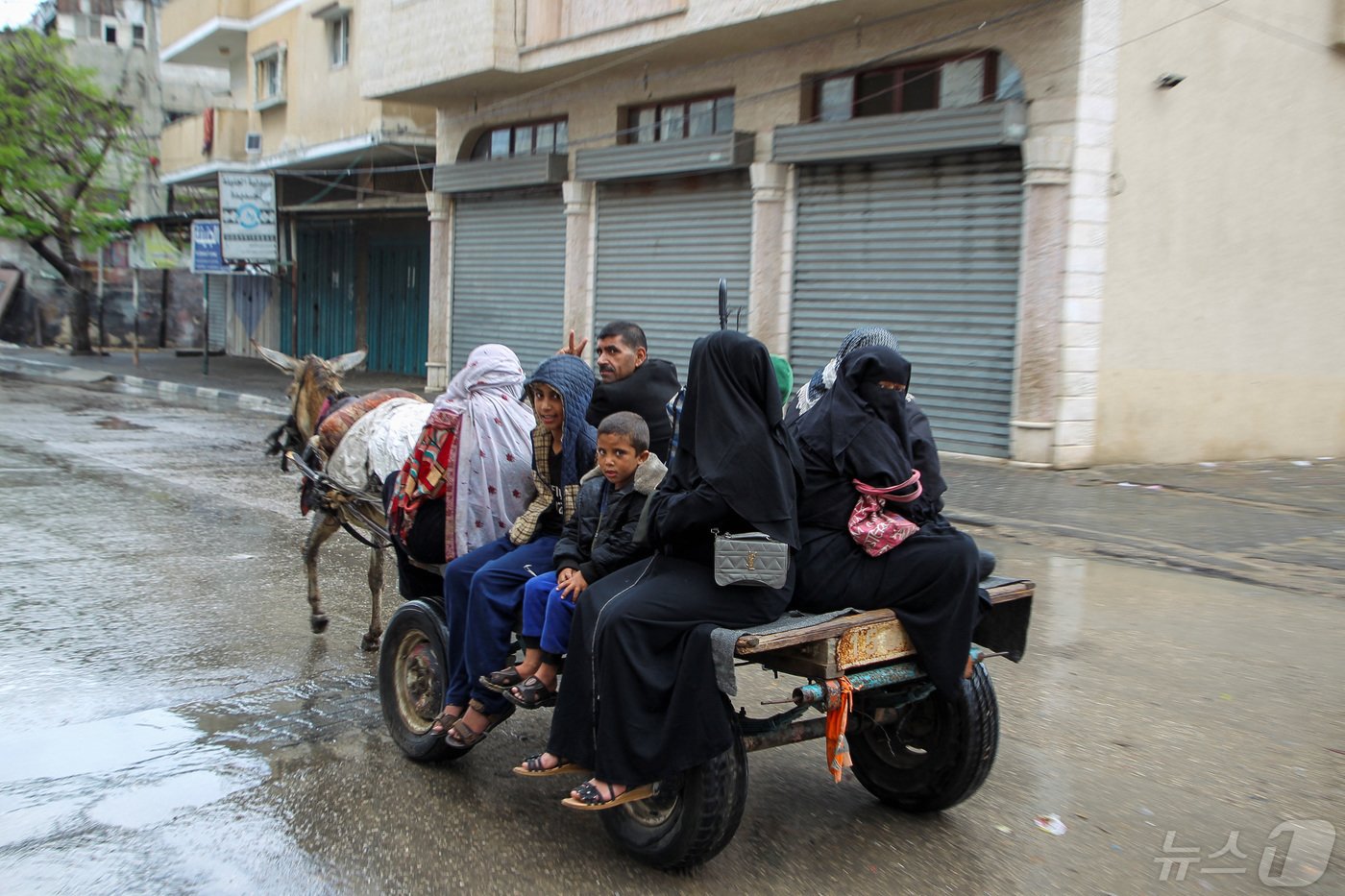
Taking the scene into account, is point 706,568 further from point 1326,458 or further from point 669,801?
point 1326,458

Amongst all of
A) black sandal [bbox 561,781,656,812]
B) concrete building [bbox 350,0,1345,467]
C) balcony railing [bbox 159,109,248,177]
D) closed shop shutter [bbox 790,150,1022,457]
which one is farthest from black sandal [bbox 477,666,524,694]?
balcony railing [bbox 159,109,248,177]

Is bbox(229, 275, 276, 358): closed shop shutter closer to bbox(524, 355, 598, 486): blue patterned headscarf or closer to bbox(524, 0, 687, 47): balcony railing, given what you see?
bbox(524, 0, 687, 47): balcony railing

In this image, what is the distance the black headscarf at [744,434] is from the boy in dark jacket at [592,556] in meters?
0.37

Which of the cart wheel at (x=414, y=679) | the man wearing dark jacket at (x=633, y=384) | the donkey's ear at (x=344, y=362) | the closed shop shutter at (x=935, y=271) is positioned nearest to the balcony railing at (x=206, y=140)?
the closed shop shutter at (x=935, y=271)

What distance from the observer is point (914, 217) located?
43.6ft

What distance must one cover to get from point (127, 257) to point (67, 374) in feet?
50.4

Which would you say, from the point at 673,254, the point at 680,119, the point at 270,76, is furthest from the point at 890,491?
the point at 270,76

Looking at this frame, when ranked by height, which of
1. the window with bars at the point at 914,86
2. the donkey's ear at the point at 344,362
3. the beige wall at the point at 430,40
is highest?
the beige wall at the point at 430,40

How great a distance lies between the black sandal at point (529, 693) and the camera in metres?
3.87

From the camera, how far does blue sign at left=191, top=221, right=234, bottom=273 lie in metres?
24.6

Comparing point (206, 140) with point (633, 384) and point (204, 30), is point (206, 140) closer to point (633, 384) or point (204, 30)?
point (204, 30)

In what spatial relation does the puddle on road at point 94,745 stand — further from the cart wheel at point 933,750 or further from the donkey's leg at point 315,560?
the cart wheel at point 933,750

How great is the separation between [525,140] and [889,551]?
1672 centimetres

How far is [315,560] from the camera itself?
6363mm
